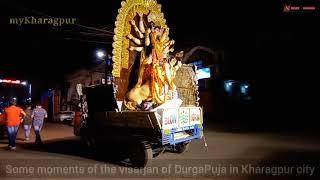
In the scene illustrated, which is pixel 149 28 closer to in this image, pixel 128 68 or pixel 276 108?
pixel 128 68

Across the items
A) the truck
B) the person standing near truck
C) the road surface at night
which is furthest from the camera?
the person standing near truck

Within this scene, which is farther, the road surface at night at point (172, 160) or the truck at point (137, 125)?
the truck at point (137, 125)

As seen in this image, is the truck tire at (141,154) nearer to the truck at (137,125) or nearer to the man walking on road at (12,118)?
the truck at (137,125)

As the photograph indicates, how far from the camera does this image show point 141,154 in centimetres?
823

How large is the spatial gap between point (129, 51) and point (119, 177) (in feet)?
14.7

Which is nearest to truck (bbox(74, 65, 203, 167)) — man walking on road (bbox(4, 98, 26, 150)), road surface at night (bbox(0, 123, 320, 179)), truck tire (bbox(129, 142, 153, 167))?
truck tire (bbox(129, 142, 153, 167))

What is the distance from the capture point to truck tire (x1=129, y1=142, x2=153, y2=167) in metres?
8.09

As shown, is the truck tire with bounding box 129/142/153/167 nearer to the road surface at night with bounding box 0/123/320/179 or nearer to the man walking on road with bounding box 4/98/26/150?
the road surface at night with bounding box 0/123/320/179

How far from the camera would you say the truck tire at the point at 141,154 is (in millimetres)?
8086

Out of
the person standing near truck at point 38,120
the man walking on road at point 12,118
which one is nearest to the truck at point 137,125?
the man walking on road at point 12,118

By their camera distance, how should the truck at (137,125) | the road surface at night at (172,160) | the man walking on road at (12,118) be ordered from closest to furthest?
1. the road surface at night at (172,160)
2. the truck at (137,125)
3. the man walking on road at (12,118)

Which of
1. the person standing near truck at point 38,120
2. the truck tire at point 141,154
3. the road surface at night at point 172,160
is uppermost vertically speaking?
the person standing near truck at point 38,120

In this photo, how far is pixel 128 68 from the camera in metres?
10.3

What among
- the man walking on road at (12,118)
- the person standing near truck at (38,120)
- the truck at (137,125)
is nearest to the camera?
the truck at (137,125)
